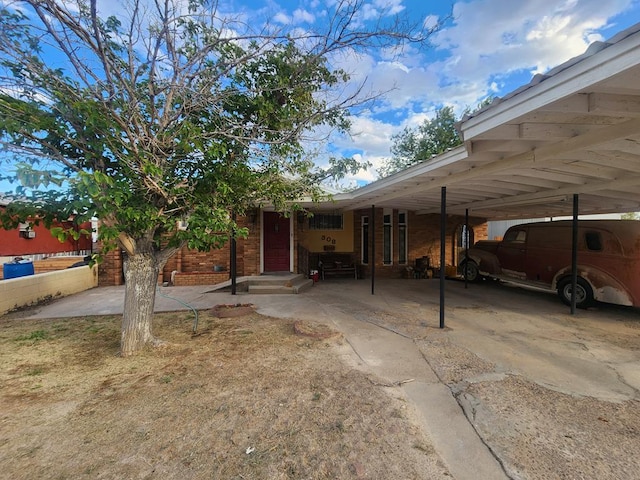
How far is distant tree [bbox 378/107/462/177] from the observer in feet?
61.8

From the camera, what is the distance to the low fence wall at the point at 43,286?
6.12 m

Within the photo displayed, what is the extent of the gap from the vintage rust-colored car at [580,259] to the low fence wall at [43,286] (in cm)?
1052

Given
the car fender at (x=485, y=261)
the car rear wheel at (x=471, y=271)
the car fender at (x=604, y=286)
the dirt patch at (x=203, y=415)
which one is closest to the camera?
the dirt patch at (x=203, y=415)

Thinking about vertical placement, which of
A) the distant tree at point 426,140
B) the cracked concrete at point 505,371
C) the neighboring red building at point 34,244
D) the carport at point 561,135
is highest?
the distant tree at point 426,140

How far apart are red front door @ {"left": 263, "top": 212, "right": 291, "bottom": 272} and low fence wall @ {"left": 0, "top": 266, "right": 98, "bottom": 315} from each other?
15.3ft

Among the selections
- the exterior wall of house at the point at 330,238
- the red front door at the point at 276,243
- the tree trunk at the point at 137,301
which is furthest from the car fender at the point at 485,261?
the tree trunk at the point at 137,301

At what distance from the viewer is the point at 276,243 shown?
9.88 metres

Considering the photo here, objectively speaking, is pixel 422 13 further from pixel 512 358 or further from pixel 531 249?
pixel 531 249

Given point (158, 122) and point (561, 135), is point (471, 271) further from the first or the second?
point (158, 122)

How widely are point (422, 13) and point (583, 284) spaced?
6.47 meters

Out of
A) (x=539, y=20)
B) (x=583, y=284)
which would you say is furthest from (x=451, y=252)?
(x=539, y=20)

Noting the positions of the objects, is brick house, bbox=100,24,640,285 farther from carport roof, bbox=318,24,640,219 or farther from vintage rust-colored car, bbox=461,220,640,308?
vintage rust-colored car, bbox=461,220,640,308

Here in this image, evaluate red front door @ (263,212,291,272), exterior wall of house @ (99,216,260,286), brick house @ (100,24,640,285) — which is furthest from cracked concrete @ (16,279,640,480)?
red front door @ (263,212,291,272)

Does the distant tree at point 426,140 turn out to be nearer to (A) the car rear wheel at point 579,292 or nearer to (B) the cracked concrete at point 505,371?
(A) the car rear wheel at point 579,292
